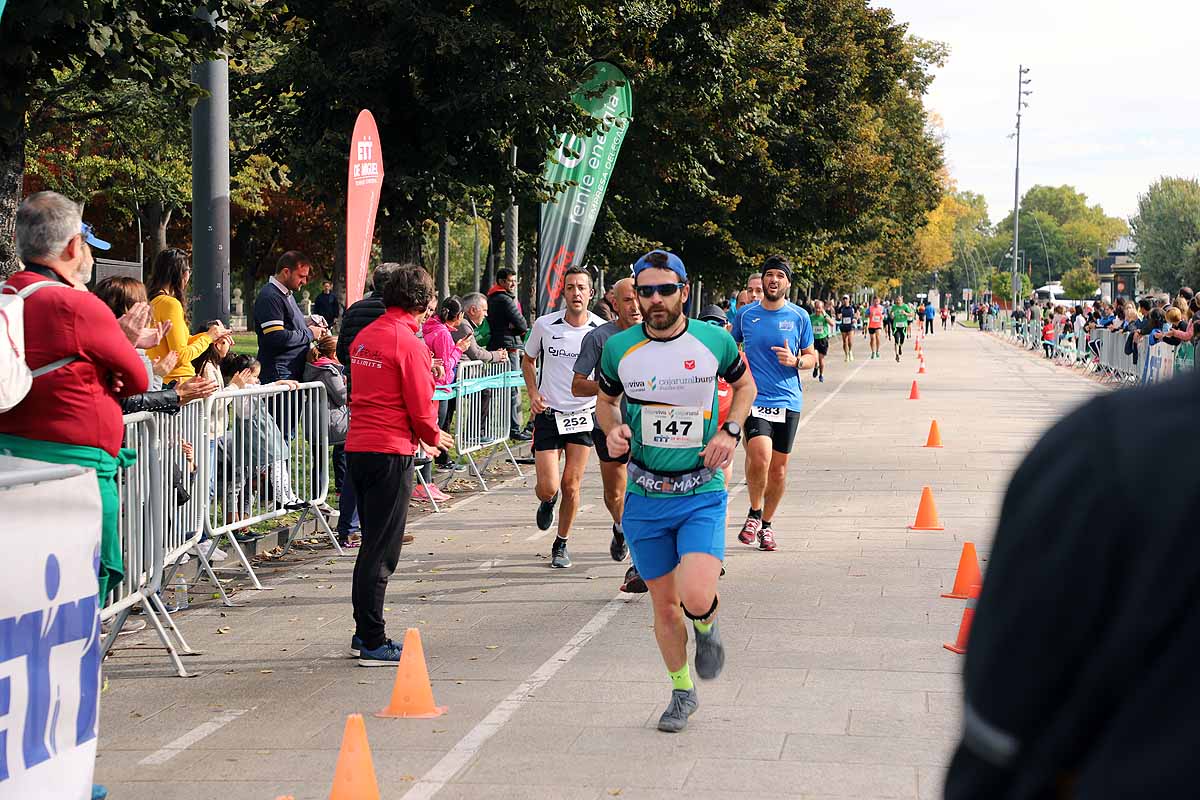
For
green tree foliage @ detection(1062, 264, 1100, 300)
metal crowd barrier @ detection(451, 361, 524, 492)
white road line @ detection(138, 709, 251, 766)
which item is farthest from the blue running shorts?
green tree foliage @ detection(1062, 264, 1100, 300)

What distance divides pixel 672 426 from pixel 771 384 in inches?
179

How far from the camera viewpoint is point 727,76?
2552cm

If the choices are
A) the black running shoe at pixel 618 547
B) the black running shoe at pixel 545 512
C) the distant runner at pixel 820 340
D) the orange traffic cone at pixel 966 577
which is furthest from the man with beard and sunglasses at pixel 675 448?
the distant runner at pixel 820 340

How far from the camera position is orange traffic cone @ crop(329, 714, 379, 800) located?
4898mm

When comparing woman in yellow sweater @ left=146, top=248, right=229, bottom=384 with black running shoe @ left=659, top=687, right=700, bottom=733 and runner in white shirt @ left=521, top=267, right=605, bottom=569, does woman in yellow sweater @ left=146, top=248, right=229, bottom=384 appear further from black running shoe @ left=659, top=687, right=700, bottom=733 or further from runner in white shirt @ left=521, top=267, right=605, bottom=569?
black running shoe @ left=659, top=687, right=700, bottom=733

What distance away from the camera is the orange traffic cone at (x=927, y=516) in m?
11.8

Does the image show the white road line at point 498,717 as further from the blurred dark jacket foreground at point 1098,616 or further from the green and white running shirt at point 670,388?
the blurred dark jacket foreground at point 1098,616

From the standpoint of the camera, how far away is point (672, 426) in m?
6.46

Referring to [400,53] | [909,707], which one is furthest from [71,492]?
[400,53]

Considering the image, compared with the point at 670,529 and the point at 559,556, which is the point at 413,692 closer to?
the point at 670,529

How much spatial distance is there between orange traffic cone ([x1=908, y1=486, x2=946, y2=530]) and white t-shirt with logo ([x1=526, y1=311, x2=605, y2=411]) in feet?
9.95

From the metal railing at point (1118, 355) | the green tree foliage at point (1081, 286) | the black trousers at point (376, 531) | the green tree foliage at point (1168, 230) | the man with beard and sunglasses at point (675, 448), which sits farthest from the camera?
the green tree foliage at point (1081, 286)

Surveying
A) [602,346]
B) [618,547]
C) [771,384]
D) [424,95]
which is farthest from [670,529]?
[424,95]

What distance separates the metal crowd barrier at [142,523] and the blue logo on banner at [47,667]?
1.65 meters
